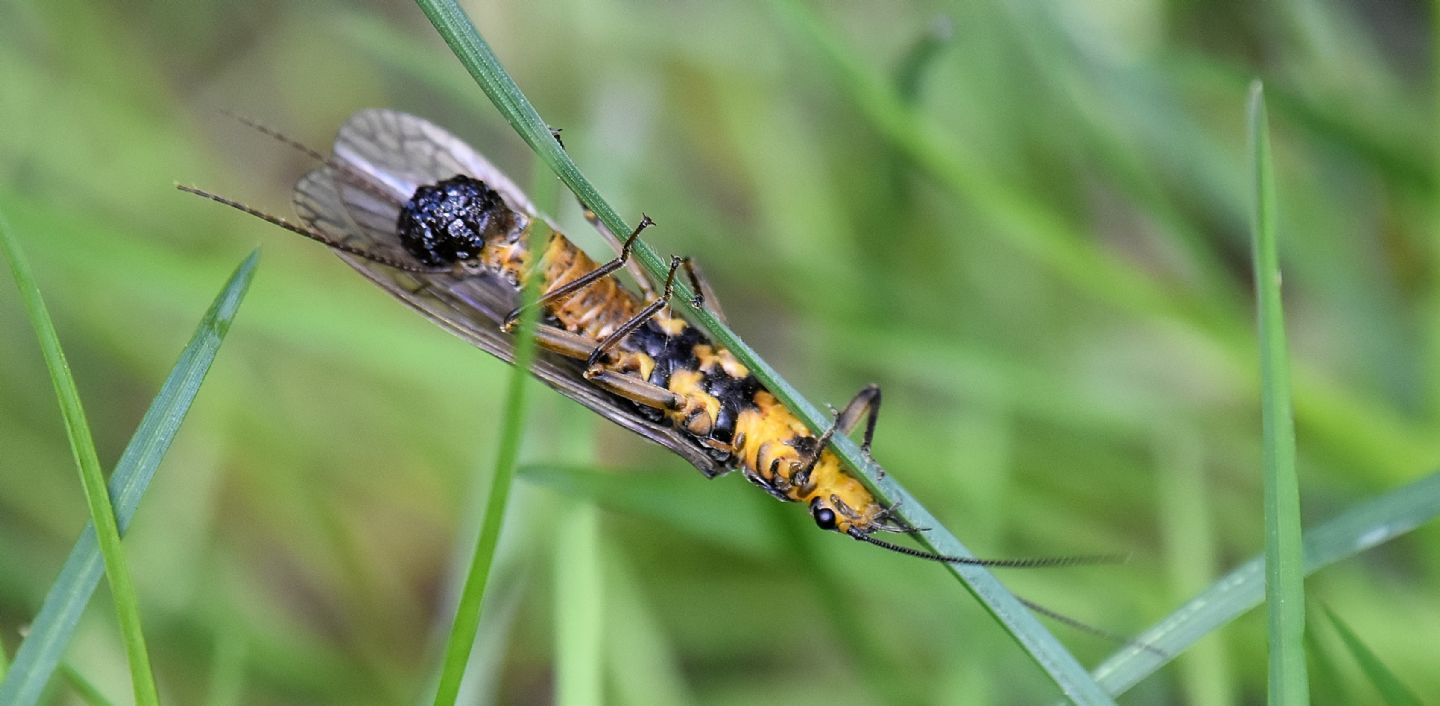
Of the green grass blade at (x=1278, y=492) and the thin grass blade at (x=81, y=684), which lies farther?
the thin grass blade at (x=81, y=684)

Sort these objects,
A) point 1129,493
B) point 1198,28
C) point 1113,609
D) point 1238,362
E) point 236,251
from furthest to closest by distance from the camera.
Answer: point 1198,28 < point 236,251 < point 1129,493 < point 1238,362 < point 1113,609

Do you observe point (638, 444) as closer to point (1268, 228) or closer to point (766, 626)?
point (766, 626)

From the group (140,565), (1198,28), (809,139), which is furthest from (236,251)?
(1198,28)

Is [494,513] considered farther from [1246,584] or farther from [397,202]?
[397,202]

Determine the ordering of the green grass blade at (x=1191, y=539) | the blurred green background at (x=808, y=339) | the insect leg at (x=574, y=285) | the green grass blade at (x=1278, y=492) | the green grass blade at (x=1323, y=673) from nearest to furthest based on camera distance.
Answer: the green grass blade at (x=1278, y=492)
the green grass blade at (x=1323, y=673)
the insect leg at (x=574, y=285)
the green grass blade at (x=1191, y=539)
the blurred green background at (x=808, y=339)

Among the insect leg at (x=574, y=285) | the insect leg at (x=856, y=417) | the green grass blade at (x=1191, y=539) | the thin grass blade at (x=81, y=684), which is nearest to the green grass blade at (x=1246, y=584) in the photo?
the green grass blade at (x=1191, y=539)

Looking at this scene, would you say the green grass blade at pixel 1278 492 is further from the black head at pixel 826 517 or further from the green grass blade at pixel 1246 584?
the black head at pixel 826 517
